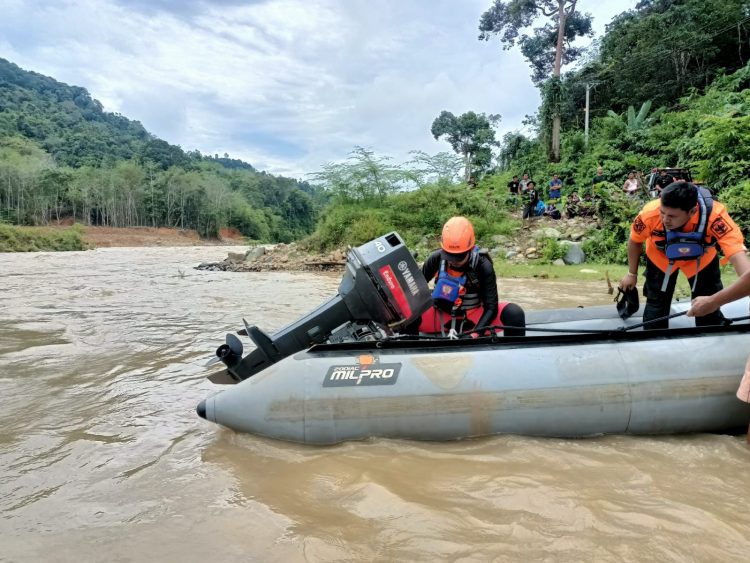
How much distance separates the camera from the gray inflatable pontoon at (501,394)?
2648 mm

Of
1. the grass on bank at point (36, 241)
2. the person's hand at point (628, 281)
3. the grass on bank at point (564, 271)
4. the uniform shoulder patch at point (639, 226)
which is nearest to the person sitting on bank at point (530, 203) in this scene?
the grass on bank at point (564, 271)

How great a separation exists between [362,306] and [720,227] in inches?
84.3

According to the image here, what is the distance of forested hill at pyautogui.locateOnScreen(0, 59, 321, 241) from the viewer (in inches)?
1822

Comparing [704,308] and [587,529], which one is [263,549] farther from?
[704,308]

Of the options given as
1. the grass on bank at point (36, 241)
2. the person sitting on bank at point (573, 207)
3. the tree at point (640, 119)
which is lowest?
the grass on bank at point (36, 241)

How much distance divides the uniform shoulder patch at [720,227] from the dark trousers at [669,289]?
0.28 m

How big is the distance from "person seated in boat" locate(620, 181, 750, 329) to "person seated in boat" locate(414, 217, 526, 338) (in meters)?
0.91

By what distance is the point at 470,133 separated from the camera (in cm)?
3086

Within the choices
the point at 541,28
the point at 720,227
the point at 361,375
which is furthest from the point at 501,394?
the point at 541,28

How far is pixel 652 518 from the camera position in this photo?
1967 mm

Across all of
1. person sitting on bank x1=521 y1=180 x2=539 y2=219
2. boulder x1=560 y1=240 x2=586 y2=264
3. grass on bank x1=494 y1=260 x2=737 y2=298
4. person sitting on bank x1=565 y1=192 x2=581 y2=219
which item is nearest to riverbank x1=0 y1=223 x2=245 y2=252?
person sitting on bank x1=521 y1=180 x2=539 y2=219

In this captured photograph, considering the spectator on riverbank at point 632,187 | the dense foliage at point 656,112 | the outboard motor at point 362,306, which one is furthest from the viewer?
the spectator on riverbank at point 632,187

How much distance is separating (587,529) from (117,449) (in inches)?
95.4

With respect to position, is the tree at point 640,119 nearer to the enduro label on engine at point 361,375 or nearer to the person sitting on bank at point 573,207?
the person sitting on bank at point 573,207
